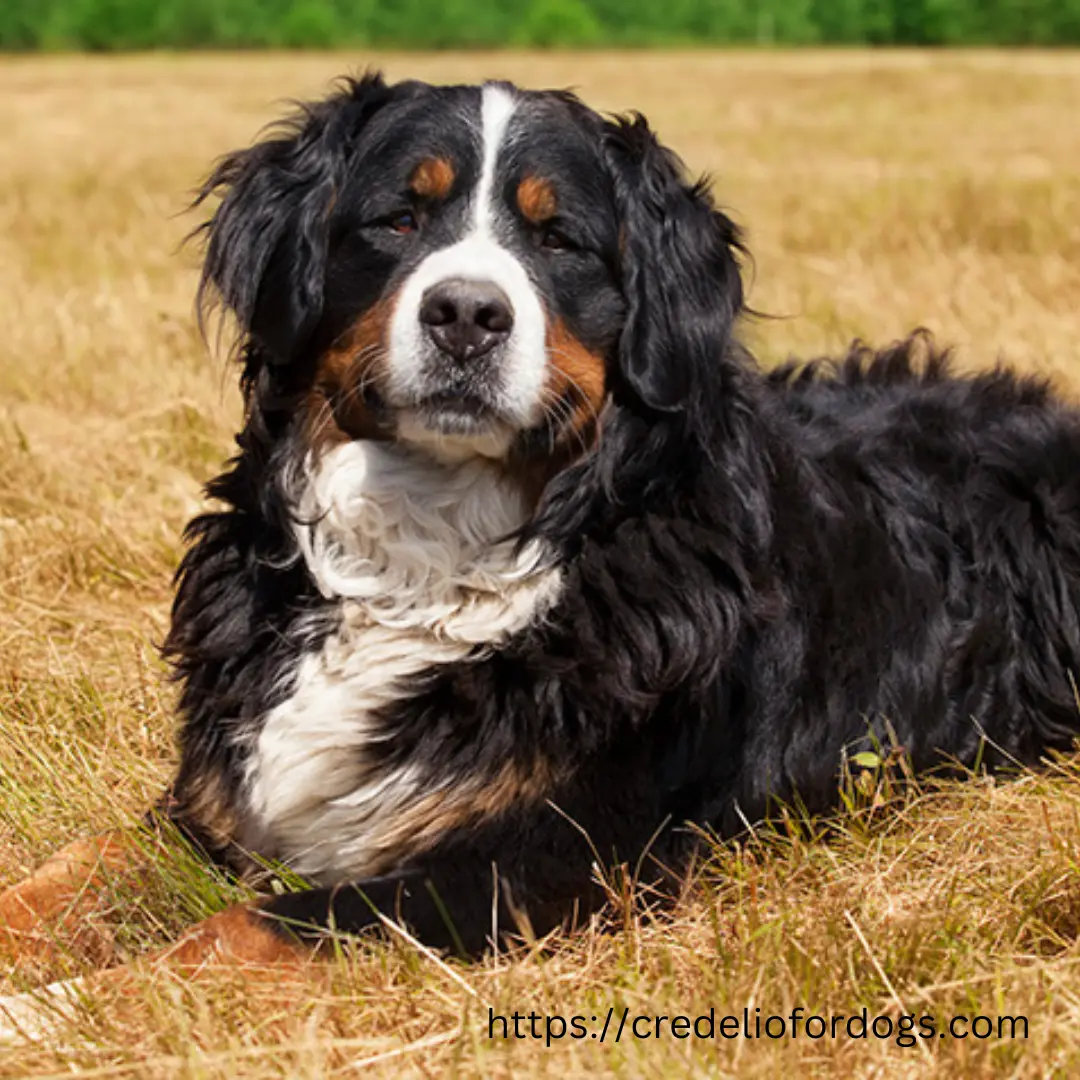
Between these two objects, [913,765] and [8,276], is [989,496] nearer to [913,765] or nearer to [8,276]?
[913,765]

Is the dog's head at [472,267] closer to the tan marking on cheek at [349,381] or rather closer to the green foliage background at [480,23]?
the tan marking on cheek at [349,381]

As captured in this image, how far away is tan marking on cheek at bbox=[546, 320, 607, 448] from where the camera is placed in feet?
10.8

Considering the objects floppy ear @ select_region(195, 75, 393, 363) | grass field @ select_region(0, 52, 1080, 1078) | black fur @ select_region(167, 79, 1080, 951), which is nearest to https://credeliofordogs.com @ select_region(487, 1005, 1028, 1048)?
grass field @ select_region(0, 52, 1080, 1078)

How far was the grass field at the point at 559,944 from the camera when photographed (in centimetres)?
261

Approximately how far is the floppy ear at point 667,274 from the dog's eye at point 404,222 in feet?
1.40

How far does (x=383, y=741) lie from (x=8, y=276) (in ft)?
22.1

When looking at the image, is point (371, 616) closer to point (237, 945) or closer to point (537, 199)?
point (237, 945)

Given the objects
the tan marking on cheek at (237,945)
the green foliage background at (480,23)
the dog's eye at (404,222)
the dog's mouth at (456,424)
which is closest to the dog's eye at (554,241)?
the dog's eye at (404,222)

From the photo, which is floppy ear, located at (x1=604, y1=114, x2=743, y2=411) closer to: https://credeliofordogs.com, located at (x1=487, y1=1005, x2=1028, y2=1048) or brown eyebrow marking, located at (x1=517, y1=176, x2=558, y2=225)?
brown eyebrow marking, located at (x1=517, y1=176, x2=558, y2=225)

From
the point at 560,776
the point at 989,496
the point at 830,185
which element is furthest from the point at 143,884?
the point at 830,185

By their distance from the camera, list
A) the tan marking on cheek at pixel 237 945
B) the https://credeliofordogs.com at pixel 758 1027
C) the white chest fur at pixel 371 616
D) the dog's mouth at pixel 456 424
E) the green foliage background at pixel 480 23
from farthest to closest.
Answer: the green foliage background at pixel 480 23, the white chest fur at pixel 371 616, the dog's mouth at pixel 456 424, the tan marking on cheek at pixel 237 945, the https://credeliofordogs.com at pixel 758 1027

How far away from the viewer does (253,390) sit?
141 inches

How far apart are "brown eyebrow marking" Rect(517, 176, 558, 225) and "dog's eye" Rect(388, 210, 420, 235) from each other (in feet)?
0.68

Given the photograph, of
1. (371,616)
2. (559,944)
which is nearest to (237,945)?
(559,944)
